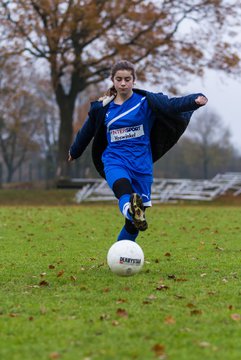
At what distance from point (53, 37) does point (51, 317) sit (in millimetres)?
25081

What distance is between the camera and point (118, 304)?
495cm

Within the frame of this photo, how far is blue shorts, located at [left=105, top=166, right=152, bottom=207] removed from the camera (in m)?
6.43

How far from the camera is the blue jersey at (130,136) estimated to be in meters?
6.57

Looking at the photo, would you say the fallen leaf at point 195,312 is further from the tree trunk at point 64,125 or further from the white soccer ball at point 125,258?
the tree trunk at point 64,125

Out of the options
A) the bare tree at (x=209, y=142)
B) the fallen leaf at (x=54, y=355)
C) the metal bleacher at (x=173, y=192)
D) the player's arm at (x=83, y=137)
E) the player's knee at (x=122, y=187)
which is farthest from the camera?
the bare tree at (x=209, y=142)

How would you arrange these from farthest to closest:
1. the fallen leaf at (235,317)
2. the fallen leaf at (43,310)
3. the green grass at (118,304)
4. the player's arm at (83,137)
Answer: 1. the player's arm at (83,137)
2. the fallen leaf at (43,310)
3. the fallen leaf at (235,317)
4. the green grass at (118,304)

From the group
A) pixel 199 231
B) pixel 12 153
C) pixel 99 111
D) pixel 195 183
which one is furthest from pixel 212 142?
pixel 99 111

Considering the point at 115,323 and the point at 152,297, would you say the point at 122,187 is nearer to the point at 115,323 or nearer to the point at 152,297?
the point at 152,297

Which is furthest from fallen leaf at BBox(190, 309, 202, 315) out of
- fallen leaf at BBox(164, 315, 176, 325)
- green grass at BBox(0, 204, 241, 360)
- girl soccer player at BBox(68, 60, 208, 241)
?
girl soccer player at BBox(68, 60, 208, 241)

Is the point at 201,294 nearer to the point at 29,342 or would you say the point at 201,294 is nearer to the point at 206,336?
the point at 206,336

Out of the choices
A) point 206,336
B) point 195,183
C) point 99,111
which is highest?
point 99,111

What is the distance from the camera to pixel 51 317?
453 cm

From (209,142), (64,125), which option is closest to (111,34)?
(64,125)

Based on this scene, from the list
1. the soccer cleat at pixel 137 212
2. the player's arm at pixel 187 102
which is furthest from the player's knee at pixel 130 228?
the player's arm at pixel 187 102
